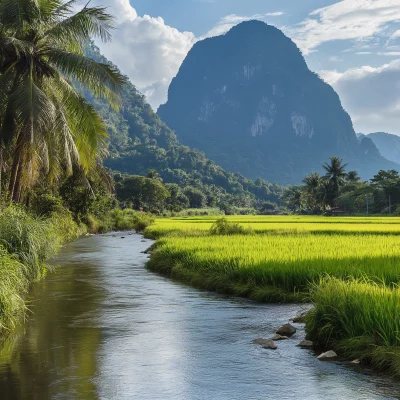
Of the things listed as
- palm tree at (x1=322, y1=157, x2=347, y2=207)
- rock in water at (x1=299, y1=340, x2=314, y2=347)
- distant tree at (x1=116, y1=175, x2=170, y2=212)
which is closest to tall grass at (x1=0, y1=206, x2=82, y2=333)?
rock in water at (x1=299, y1=340, x2=314, y2=347)

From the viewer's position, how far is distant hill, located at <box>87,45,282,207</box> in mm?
136625

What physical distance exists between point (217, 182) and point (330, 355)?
493 ft

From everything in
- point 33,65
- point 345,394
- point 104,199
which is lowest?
point 345,394

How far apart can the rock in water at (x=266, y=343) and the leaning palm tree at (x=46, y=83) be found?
10392 mm

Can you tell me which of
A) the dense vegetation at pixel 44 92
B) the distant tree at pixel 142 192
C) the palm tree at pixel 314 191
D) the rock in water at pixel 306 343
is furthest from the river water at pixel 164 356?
the palm tree at pixel 314 191

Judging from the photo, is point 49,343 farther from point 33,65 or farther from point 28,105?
point 33,65

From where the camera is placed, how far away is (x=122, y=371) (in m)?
6.56

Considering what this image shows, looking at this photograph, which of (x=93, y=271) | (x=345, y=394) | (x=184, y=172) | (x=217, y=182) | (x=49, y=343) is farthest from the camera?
(x=217, y=182)

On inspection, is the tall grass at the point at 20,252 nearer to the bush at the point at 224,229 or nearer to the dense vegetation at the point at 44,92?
the dense vegetation at the point at 44,92

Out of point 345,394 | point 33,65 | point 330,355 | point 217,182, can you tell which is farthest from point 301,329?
point 217,182

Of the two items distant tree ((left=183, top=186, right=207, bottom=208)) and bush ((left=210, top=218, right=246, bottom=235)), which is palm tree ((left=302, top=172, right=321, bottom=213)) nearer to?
distant tree ((left=183, top=186, right=207, bottom=208))

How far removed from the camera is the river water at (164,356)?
5836 millimetres

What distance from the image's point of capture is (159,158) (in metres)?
142

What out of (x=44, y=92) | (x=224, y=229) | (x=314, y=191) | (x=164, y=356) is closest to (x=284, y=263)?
(x=164, y=356)
